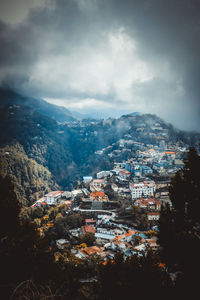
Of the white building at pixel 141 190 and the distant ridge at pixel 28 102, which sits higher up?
the distant ridge at pixel 28 102

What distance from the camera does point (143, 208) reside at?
24.2 metres

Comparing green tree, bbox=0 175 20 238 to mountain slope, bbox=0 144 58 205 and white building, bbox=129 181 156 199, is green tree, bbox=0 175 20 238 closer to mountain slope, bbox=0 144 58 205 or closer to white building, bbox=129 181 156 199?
white building, bbox=129 181 156 199

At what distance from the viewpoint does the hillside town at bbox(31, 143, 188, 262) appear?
15398 mm

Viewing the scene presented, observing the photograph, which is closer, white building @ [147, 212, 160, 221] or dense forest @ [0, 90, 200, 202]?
white building @ [147, 212, 160, 221]

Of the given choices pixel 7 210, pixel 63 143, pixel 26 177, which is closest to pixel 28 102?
pixel 63 143

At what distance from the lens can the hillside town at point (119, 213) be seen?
1540 centimetres

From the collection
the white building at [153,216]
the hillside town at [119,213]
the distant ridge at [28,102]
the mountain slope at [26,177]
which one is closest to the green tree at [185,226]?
the hillside town at [119,213]

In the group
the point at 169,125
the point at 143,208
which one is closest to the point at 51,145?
the point at 169,125

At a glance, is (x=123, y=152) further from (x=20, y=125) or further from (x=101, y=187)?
(x=20, y=125)

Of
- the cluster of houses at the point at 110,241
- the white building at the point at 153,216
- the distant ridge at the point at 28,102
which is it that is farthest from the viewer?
the distant ridge at the point at 28,102

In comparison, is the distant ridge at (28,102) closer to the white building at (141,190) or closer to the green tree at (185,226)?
the white building at (141,190)

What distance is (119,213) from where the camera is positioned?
2398 centimetres

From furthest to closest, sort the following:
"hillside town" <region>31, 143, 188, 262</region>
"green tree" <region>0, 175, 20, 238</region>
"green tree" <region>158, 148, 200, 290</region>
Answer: "hillside town" <region>31, 143, 188, 262</region> < "green tree" <region>0, 175, 20, 238</region> < "green tree" <region>158, 148, 200, 290</region>

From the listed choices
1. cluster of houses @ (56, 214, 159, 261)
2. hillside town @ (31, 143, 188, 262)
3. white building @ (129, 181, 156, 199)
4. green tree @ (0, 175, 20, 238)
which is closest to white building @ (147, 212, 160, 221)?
hillside town @ (31, 143, 188, 262)
